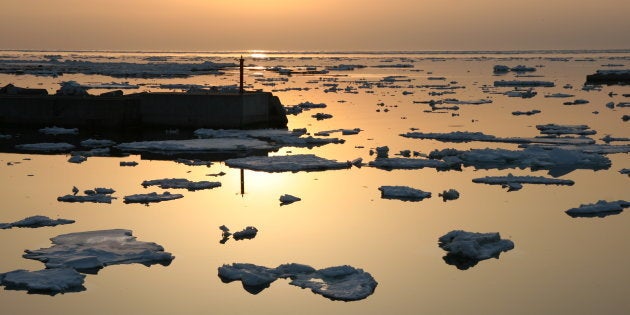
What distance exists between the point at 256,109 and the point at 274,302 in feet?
48.1

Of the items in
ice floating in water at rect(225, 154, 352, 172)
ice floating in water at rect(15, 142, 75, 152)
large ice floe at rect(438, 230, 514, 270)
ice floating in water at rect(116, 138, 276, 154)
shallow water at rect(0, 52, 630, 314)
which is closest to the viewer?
shallow water at rect(0, 52, 630, 314)

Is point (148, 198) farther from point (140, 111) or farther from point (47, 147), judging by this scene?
point (140, 111)

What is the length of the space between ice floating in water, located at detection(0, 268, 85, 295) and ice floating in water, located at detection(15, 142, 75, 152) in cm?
994

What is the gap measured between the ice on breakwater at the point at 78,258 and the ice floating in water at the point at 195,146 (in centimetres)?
751

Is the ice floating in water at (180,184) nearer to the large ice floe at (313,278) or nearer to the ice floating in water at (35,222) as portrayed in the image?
the ice floating in water at (35,222)

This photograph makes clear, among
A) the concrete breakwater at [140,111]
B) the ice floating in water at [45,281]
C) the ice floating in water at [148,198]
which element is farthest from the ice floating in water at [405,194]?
the concrete breakwater at [140,111]

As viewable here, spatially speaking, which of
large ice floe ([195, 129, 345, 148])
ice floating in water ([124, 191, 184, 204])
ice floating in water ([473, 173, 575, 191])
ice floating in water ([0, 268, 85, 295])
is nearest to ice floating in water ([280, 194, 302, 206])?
ice floating in water ([124, 191, 184, 204])

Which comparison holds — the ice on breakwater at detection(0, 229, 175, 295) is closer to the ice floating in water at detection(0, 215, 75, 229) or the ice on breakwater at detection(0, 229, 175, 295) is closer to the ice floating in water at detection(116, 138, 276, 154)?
the ice floating in water at detection(0, 215, 75, 229)

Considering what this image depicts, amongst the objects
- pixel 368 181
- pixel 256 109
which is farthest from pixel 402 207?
pixel 256 109

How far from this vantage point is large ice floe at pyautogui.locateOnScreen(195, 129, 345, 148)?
19109mm

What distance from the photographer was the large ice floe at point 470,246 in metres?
9.29

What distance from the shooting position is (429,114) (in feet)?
91.1

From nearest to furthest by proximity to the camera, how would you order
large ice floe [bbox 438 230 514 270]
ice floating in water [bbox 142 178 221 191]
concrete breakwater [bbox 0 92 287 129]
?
large ice floe [bbox 438 230 514 270] < ice floating in water [bbox 142 178 221 191] < concrete breakwater [bbox 0 92 287 129]

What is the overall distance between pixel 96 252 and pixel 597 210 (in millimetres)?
6257
